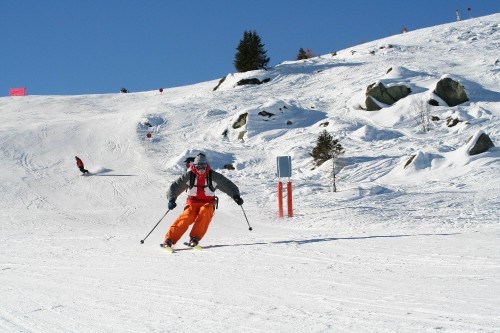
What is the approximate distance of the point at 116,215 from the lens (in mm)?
13422

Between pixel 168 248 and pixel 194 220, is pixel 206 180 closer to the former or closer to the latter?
pixel 194 220

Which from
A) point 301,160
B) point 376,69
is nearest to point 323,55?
point 376,69

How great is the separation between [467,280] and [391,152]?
1680 centimetres

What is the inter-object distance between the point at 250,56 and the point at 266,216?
3134 centimetres

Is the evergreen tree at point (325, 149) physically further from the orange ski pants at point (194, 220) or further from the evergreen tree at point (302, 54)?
the evergreen tree at point (302, 54)

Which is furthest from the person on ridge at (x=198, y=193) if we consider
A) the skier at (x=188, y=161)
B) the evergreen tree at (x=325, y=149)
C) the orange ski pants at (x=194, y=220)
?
the skier at (x=188, y=161)

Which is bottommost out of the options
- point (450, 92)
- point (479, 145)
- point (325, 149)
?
point (479, 145)

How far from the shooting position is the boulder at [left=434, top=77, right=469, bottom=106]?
27.2 meters

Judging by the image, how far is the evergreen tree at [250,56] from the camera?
1681 inches

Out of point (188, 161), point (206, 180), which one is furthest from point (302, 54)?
point (206, 180)

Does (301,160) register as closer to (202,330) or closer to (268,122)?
(268,122)

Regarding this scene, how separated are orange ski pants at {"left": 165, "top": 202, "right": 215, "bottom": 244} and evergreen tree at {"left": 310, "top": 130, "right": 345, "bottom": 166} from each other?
9192 mm

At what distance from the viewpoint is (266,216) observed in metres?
13.1

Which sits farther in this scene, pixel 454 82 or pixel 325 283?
pixel 454 82
